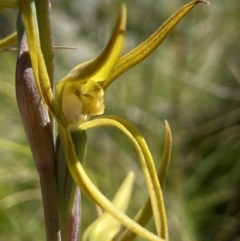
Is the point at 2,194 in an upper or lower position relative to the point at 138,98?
lower

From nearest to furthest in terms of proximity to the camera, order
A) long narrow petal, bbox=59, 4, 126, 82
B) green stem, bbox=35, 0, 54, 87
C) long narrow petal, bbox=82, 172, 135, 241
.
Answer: long narrow petal, bbox=59, 4, 126, 82
green stem, bbox=35, 0, 54, 87
long narrow petal, bbox=82, 172, 135, 241

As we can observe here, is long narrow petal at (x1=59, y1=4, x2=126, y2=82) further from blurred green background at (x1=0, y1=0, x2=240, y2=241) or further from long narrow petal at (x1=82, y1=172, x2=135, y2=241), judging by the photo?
blurred green background at (x1=0, y1=0, x2=240, y2=241)

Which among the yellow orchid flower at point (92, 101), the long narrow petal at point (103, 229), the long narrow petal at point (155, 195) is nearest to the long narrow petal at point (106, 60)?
Answer: the yellow orchid flower at point (92, 101)

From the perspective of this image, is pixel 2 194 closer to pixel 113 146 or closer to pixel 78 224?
pixel 113 146

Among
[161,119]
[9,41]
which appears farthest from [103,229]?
[161,119]

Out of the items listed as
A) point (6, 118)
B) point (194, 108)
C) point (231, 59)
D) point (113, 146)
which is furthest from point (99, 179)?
point (231, 59)

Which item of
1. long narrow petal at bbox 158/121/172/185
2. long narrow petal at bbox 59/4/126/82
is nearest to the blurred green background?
long narrow petal at bbox 158/121/172/185
